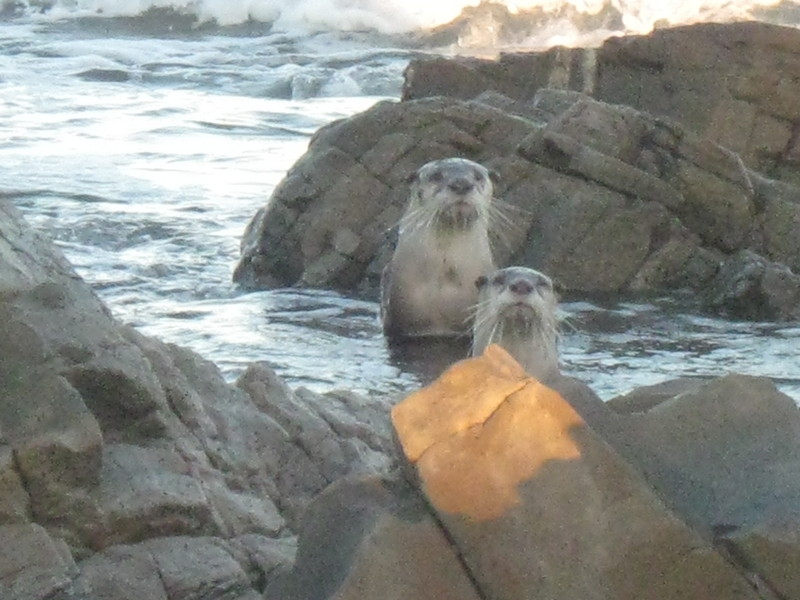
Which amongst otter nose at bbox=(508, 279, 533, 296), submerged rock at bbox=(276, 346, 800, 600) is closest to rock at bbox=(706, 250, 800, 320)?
otter nose at bbox=(508, 279, 533, 296)

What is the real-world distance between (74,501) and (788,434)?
1706 mm

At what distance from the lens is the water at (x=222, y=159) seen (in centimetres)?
940

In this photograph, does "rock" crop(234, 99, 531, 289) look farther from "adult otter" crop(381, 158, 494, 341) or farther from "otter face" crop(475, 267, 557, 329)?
"otter face" crop(475, 267, 557, 329)

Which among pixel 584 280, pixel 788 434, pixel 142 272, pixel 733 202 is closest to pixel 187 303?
pixel 142 272

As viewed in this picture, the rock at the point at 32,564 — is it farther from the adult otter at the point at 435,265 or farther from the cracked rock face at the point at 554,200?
the cracked rock face at the point at 554,200

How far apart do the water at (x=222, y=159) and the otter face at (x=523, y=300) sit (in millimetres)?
819

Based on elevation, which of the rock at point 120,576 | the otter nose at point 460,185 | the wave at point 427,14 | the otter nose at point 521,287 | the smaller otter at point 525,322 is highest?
the rock at point 120,576

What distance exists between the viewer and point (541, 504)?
3.53m

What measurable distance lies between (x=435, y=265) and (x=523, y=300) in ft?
6.83

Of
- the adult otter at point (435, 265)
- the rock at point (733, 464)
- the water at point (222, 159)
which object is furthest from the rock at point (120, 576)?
the adult otter at point (435, 265)

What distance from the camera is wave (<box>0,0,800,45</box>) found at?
26938mm

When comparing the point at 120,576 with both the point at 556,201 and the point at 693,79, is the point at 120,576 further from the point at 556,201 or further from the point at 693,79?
the point at 693,79

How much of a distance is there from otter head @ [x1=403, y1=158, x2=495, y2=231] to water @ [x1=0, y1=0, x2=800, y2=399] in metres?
0.76

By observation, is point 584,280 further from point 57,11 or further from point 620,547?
point 57,11
